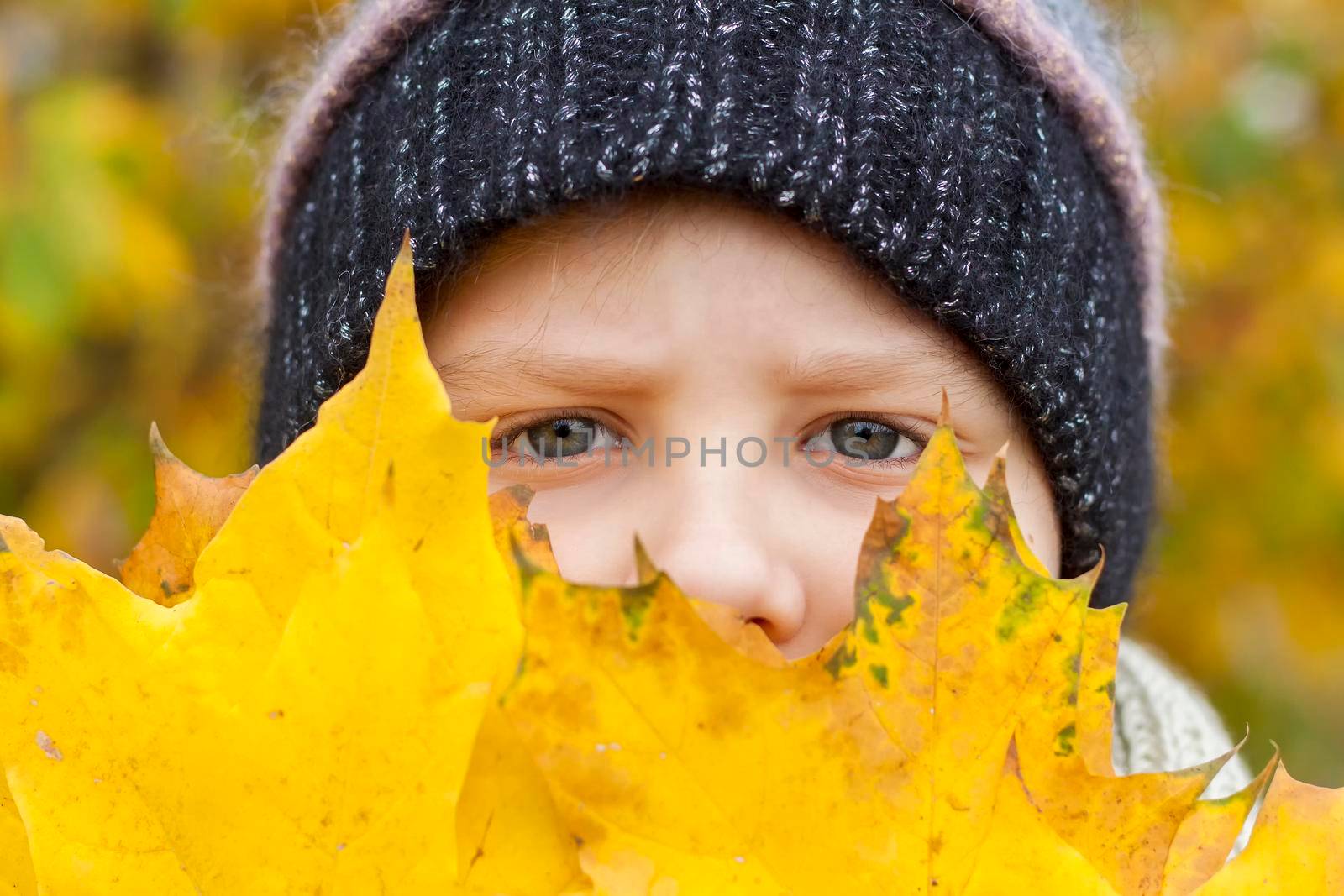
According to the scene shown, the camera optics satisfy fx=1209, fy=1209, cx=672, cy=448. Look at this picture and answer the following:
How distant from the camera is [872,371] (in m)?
0.92

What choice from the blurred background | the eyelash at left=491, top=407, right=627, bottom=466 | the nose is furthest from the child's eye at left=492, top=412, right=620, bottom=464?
the blurred background

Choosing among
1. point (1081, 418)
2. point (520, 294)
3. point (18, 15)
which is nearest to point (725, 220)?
point (520, 294)

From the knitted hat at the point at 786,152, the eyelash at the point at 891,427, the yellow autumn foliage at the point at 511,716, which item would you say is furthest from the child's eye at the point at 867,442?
the yellow autumn foliage at the point at 511,716

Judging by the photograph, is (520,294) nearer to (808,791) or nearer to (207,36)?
(808,791)

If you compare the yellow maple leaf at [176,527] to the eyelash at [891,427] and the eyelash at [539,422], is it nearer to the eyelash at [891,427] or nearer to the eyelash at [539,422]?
the eyelash at [539,422]

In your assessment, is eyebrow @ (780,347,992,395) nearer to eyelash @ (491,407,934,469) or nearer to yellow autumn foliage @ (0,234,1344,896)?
eyelash @ (491,407,934,469)

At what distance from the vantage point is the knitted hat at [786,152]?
3.02 feet

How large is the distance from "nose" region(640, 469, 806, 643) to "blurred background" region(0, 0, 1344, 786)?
1118 mm

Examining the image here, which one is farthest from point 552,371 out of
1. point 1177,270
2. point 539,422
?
point 1177,270

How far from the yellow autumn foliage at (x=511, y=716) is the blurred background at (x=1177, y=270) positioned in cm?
130

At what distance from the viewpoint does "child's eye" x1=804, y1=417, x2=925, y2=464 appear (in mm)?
952

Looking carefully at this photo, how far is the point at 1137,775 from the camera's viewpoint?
1.85ft

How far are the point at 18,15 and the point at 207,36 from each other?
42 cm

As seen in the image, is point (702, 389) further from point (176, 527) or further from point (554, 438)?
point (176, 527)
